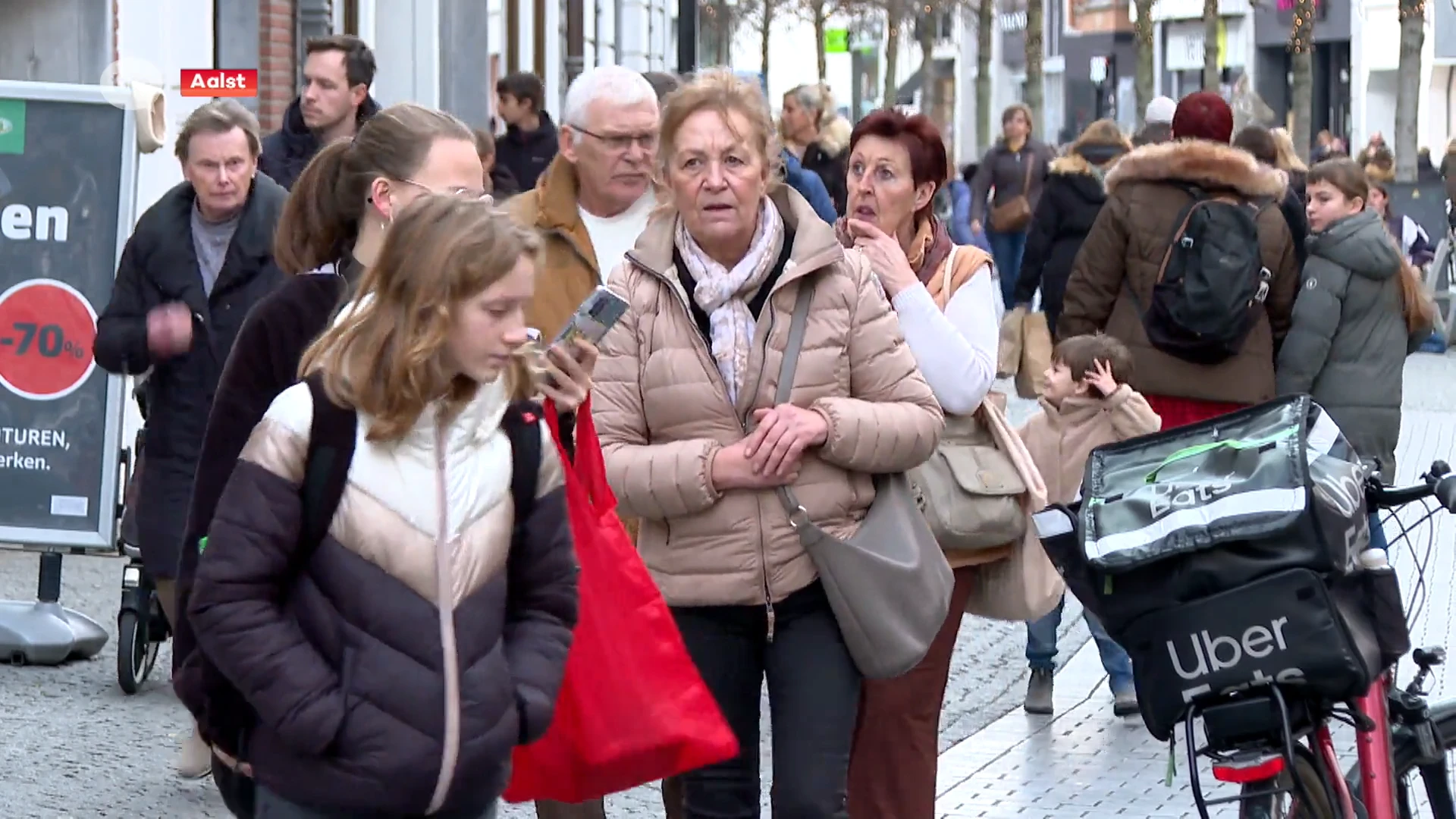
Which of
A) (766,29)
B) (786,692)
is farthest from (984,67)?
(786,692)

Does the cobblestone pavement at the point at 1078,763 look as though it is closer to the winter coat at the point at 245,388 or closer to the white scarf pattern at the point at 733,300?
the white scarf pattern at the point at 733,300

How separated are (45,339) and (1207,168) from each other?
4.02 meters

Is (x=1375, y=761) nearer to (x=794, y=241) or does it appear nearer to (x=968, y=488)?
(x=968, y=488)

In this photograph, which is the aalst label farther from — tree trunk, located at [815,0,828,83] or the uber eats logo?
tree trunk, located at [815,0,828,83]

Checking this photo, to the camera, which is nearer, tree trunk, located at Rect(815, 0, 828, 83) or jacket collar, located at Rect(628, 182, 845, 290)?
jacket collar, located at Rect(628, 182, 845, 290)

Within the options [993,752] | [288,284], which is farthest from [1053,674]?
[288,284]

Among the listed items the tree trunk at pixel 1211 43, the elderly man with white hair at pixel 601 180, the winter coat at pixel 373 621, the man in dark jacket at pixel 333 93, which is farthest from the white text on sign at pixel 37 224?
the tree trunk at pixel 1211 43

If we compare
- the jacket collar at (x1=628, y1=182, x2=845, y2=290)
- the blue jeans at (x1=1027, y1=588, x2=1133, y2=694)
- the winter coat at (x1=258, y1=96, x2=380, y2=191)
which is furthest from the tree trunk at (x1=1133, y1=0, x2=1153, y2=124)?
the jacket collar at (x1=628, y1=182, x2=845, y2=290)

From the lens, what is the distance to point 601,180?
213 inches

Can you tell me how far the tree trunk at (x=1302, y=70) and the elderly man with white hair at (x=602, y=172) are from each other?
26.2 meters

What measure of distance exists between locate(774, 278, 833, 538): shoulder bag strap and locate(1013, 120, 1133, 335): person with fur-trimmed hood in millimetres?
8371

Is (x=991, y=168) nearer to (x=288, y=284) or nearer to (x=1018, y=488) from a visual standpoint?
(x=1018, y=488)

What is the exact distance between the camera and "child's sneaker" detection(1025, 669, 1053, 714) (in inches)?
324

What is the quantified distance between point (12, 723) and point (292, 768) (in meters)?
4.43
